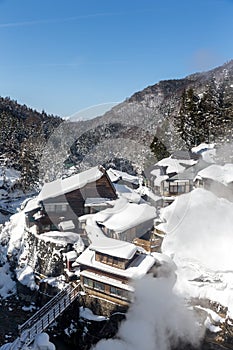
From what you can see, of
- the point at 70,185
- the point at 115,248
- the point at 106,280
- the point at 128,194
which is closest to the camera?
the point at 106,280

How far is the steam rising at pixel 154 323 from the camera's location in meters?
16.2

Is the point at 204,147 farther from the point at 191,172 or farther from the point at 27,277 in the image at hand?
the point at 27,277

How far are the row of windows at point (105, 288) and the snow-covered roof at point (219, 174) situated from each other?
41.1ft

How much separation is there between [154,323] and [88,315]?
417 centimetres

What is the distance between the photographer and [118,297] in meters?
17.8

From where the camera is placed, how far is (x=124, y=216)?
893 inches

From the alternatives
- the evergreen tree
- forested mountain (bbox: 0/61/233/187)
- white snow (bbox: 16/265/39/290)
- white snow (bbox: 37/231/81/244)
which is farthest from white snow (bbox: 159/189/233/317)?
forested mountain (bbox: 0/61/233/187)

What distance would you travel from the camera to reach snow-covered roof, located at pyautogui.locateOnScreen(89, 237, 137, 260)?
58.1 feet

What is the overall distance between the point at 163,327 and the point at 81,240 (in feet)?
28.1

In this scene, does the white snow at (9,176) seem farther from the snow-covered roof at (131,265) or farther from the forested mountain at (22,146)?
the snow-covered roof at (131,265)

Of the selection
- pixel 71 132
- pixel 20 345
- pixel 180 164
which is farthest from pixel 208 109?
pixel 71 132

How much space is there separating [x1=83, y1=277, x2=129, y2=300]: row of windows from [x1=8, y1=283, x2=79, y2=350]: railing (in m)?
1.04

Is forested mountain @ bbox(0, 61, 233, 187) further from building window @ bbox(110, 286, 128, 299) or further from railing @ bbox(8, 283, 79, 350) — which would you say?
railing @ bbox(8, 283, 79, 350)

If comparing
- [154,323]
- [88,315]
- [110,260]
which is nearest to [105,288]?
[110,260]
